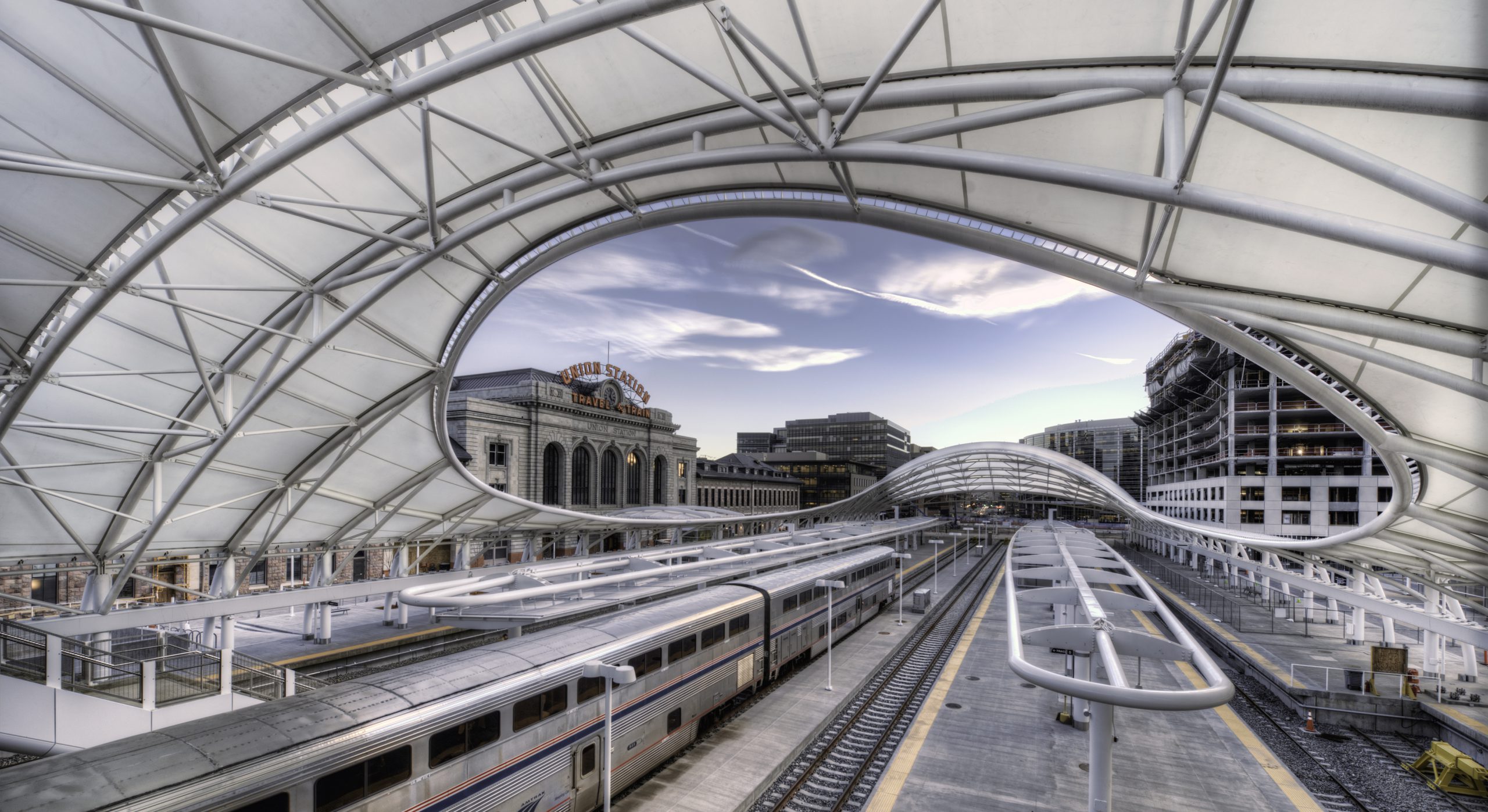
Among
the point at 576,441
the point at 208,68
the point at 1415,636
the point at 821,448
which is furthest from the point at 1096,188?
the point at 821,448

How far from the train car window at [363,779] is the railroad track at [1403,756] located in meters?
23.2

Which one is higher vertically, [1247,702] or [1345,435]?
[1345,435]

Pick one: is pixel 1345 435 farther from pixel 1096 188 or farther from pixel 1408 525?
pixel 1096 188

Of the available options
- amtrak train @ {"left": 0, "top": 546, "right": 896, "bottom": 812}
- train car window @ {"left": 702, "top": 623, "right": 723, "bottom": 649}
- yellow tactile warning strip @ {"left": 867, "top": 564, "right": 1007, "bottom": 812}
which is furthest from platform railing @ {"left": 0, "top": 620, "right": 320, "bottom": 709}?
yellow tactile warning strip @ {"left": 867, "top": 564, "right": 1007, "bottom": 812}

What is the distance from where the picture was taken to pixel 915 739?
58.7ft

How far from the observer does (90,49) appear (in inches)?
384

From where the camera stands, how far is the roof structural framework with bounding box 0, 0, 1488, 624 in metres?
7.92

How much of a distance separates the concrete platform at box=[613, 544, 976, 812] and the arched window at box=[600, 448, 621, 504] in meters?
45.5

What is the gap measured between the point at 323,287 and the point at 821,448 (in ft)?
514

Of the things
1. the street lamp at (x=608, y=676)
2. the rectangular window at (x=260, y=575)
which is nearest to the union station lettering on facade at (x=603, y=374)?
the rectangular window at (x=260, y=575)

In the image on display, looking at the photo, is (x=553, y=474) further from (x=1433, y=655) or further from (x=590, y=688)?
(x=1433, y=655)

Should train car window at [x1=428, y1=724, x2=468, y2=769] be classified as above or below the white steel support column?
above

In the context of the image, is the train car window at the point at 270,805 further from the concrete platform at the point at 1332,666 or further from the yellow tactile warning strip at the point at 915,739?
the concrete platform at the point at 1332,666

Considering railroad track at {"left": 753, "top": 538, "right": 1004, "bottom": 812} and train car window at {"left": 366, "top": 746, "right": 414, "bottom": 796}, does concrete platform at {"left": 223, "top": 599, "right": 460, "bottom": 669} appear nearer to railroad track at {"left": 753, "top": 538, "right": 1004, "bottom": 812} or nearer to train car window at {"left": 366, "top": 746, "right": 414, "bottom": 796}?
train car window at {"left": 366, "top": 746, "right": 414, "bottom": 796}
